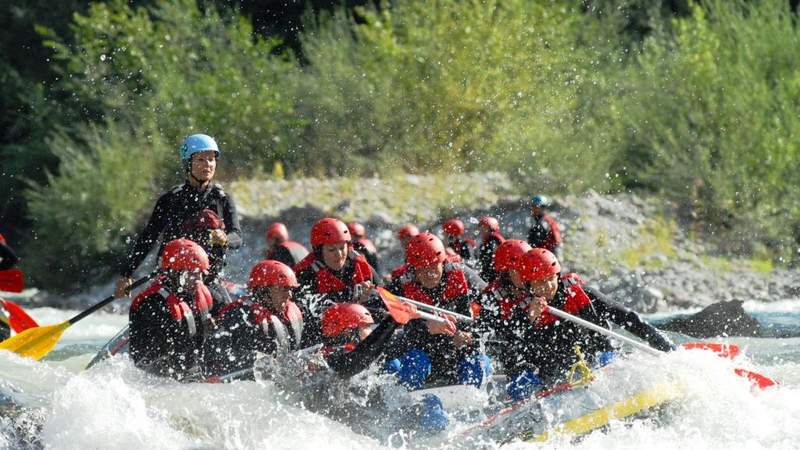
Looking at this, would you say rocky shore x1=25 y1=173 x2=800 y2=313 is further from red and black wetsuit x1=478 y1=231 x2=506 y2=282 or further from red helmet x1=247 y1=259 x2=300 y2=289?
red helmet x1=247 y1=259 x2=300 y2=289

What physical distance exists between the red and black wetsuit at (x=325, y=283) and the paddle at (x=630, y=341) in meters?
1.68

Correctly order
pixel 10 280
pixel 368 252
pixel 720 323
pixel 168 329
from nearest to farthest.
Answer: pixel 168 329 < pixel 10 280 < pixel 368 252 < pixel 720 323

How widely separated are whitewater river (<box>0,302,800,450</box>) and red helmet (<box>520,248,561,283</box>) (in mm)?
715

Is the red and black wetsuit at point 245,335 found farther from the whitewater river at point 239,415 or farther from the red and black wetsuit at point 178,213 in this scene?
the red and black wetsuit at point 178,213

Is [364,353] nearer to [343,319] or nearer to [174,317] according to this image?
[343,319]

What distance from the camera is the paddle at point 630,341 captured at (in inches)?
273

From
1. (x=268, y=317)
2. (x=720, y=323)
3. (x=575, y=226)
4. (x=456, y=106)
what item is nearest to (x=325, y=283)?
(x=268, y=317)

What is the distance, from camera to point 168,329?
6.89m

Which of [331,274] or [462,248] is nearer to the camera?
[331,274]

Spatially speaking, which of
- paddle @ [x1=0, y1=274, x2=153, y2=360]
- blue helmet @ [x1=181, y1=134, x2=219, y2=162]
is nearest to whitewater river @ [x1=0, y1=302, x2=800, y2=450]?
paddle @ [x1=0, y1=274, x2=153, y2=360]

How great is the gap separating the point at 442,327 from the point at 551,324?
614mm

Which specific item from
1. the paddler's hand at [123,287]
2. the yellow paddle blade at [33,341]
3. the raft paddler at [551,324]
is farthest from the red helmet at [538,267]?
the yellow paddle blade at [33,341]

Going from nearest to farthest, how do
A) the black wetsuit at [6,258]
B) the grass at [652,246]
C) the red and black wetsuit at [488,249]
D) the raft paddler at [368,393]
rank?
the raft paddler at [368,393] < the black wetsuit at [6,258] < the red and black wetsuit at [488,249] < the grass at [652,246]

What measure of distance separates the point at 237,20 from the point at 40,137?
4197 millimetres
